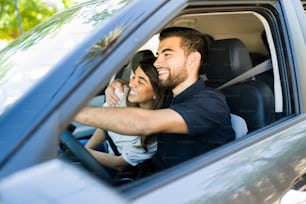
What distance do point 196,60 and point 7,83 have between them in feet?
3.26

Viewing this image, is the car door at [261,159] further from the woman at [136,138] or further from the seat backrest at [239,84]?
the woman at [136,138]

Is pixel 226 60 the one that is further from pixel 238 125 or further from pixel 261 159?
pixel 261 159

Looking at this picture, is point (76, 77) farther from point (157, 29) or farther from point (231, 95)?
point (231, 95)


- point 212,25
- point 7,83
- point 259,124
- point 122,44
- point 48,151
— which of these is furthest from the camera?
point 212,25

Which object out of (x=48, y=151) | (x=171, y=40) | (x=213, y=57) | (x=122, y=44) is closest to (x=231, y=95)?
(x=213, y=57)

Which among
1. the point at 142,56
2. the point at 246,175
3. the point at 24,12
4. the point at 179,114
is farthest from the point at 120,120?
the point at 24,12

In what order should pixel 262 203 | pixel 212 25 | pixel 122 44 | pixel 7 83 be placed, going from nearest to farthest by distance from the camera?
pixel 122 44 < pixel 262 203 < pixel 7 83 < pixel 212 25

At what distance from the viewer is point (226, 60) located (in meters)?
2.65

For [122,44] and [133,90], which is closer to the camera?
[122,44]

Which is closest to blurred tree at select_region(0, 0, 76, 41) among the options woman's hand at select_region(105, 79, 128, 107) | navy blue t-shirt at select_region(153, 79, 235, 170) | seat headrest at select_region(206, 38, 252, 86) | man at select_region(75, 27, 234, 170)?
A: woman's hand at select_region(105, 79, 128, 107)

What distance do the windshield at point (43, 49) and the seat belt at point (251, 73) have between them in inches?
35.3

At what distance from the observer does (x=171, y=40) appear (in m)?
2.44

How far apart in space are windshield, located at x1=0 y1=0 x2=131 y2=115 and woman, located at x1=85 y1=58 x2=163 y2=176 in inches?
20.6

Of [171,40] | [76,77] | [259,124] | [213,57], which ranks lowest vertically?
[259,124]
